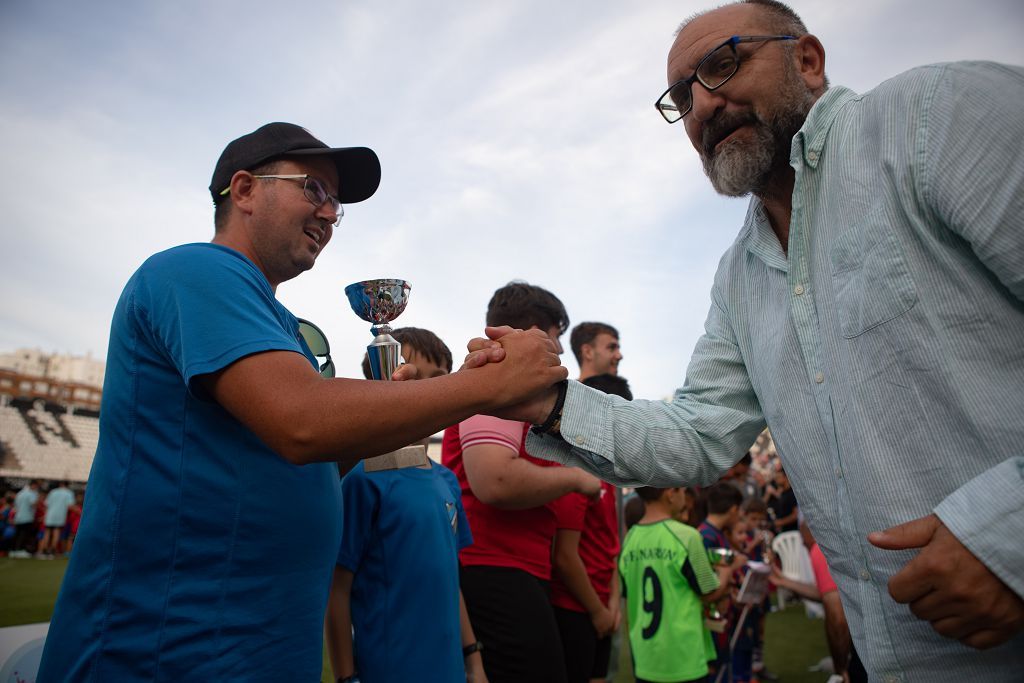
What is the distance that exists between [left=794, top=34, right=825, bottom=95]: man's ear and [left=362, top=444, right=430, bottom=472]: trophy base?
1995 millimetres

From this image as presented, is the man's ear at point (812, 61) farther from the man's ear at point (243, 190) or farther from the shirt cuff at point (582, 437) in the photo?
the man's ear at point (243, 190)

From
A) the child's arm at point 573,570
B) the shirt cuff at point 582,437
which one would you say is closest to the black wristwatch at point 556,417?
the shirt cuff at point 582,437

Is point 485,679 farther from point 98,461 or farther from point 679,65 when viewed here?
point 679,65

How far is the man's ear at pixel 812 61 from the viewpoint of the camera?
6.61 feet

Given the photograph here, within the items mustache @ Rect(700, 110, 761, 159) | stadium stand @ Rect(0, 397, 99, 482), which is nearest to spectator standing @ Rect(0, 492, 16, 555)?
stadium stand @ Rect(0, 397, 99, 482)

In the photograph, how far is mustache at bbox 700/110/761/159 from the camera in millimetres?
1958

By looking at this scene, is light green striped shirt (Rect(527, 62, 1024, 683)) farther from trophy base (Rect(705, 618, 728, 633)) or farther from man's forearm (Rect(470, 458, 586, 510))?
trophy base (Rect(705, 618, 728, 633))

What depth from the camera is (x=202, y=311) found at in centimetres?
150

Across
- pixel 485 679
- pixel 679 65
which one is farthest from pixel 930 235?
pixel 485 679

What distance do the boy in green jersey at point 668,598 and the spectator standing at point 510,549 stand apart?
170 cm

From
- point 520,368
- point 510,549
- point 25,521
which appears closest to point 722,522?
point 510,549

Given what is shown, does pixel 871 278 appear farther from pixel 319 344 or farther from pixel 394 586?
pixel 394 586

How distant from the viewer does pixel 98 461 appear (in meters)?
1.61

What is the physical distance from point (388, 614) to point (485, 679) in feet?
2.22
